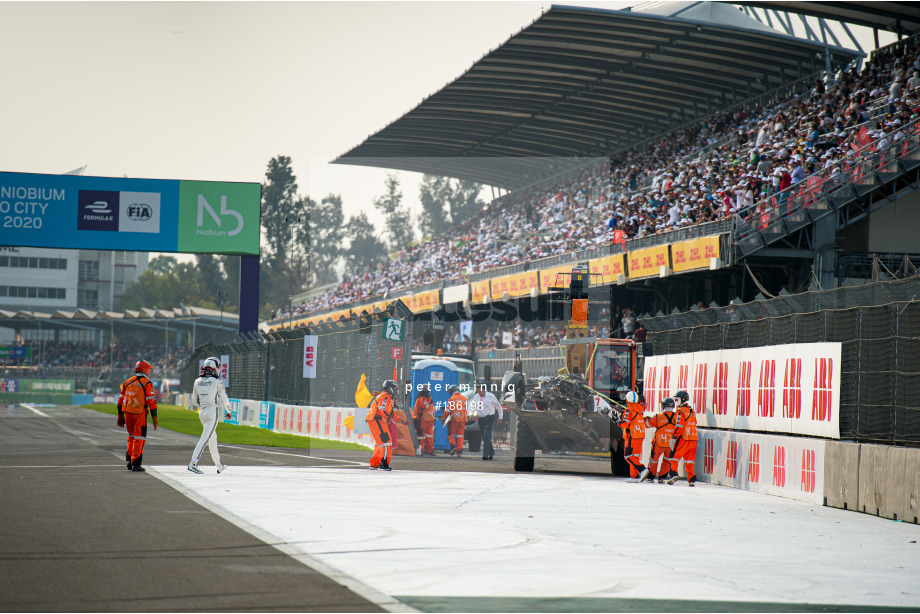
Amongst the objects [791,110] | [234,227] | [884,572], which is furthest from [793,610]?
[234,227]

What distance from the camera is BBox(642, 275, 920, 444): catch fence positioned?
12.0 meters

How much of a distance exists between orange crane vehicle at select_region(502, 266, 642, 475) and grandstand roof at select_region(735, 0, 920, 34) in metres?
14.7

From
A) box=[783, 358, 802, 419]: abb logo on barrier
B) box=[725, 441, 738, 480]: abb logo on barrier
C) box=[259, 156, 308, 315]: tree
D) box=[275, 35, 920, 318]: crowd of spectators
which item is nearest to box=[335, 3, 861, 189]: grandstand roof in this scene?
box=[275, 35, 920, 318]: crowd of spectators

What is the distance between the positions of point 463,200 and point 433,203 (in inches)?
184

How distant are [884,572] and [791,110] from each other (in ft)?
81.5

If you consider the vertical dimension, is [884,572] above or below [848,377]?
below

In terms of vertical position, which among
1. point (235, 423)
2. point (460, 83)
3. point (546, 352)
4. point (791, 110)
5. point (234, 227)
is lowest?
point (235, 423)

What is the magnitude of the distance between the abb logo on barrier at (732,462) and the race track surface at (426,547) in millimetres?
1266

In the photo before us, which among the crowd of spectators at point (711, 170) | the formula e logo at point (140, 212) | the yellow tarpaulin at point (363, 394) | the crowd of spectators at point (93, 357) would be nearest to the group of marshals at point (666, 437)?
the yellow tarpaulin at point (363, 394)

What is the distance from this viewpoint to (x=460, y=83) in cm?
3919

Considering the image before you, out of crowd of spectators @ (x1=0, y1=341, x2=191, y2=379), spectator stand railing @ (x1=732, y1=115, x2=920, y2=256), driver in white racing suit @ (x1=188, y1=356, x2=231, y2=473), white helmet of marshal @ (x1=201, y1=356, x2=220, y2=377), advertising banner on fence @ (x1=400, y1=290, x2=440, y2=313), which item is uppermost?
spectator stand railing @ (x1=732, y1=115, x2=920, y2=256)

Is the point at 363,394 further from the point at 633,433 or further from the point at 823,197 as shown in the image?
the point at 823,197

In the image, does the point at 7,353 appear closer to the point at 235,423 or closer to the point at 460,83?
the point at 235,423

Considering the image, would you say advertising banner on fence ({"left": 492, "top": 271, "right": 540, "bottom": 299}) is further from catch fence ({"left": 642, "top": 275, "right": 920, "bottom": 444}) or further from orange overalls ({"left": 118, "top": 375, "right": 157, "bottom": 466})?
orange overalls ({"left": 118, "top": 375, "right": 157, "bottom": 466})
